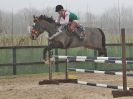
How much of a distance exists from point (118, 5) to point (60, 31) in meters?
7.40

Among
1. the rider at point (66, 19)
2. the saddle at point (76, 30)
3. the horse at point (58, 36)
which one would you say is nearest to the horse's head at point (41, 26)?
the horse at point (58, 36)

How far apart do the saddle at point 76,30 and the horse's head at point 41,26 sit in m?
0.51

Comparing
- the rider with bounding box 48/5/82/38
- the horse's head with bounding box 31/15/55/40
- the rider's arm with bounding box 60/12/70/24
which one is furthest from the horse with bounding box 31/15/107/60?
the rider's arm with bounding box 60/12/70/24

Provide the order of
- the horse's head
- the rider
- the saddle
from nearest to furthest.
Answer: the rider → the saddle → the horse's head

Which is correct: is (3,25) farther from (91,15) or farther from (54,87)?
(54,87)

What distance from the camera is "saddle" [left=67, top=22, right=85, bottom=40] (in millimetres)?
10930

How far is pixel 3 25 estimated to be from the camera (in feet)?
57.7

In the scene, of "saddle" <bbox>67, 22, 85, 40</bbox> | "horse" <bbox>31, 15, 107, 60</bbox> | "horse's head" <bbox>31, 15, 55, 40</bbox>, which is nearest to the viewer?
"horse" <bbox>31, 15, 107, 60</bbox>

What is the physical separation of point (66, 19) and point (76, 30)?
0.61 meters

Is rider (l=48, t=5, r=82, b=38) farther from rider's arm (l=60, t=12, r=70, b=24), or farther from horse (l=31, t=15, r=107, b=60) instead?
horse (l=31, t=15, r=107, b=60)

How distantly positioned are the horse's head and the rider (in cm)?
32

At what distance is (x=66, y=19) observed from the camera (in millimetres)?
10719

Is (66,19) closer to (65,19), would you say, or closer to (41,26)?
(65,19)

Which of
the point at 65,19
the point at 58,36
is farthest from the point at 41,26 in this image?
the point at 65,19
